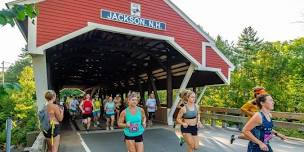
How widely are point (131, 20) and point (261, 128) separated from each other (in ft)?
37.6

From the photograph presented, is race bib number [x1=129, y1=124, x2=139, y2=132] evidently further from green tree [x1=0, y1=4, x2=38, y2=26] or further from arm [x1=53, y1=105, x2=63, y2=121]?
green tree [x1=0, y1=4, x2=38, y2=26]

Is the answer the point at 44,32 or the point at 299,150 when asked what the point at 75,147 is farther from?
the point at 299,150

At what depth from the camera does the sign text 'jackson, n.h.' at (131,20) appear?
1492cm

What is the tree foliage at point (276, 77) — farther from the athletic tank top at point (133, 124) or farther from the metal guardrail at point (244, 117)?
the athletic tank top at point (133, 124)

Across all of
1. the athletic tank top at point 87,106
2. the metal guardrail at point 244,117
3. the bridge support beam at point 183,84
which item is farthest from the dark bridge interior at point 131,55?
the athletic tank top at point 87,106

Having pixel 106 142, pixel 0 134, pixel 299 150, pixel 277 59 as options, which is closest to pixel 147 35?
pixel 106 142

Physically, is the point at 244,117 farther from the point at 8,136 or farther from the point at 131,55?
the point at 8,136

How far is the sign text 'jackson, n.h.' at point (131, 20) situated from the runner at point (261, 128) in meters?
11.1

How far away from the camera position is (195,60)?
57.5 ft

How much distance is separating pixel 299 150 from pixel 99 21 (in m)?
8.92

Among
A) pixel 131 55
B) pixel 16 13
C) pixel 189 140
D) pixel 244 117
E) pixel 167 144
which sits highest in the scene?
pixel 131 55

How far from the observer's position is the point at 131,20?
15.5 meters

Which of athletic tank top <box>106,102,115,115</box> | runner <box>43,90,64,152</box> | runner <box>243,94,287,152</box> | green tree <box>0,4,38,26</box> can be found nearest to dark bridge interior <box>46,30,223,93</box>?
athletic tank top <box>106,102,115,115</box>

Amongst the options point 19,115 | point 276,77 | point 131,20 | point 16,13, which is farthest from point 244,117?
point 276,77
